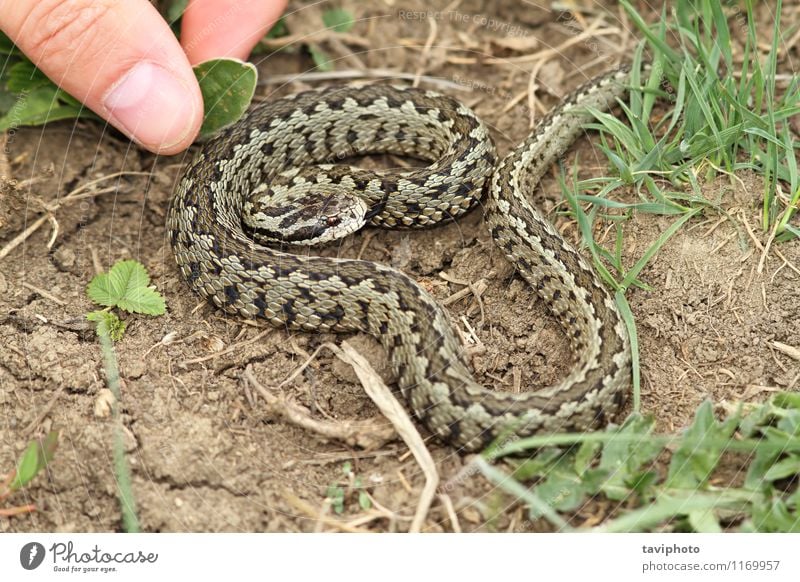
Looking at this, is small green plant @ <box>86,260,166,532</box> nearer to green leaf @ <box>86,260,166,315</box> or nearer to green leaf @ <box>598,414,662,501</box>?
green leaf @ <box>86,260,166,315</box>

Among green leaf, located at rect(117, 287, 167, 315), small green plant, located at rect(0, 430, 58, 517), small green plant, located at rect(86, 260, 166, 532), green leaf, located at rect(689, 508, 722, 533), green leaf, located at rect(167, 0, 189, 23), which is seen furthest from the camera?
green leaf, located at rect(167, 0, 189, 23)

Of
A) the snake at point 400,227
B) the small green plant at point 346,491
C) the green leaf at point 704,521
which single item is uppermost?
the snake at point 400,227

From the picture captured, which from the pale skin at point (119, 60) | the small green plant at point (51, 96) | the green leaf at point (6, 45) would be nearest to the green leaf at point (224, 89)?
the small green plant at point (51, 96)

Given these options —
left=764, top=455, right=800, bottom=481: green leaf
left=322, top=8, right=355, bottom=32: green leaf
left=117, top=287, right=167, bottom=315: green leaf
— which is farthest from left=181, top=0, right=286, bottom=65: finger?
left=764, top=455, right=800, bottom=481: green leaf

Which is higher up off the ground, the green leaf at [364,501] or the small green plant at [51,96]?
the small green plant at [51,96]

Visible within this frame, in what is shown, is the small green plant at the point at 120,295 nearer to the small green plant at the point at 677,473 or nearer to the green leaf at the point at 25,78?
the green leaf at the point at 25,78

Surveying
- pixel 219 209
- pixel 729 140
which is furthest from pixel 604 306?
pixel 219 209

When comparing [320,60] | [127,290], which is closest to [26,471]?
[127,290]
